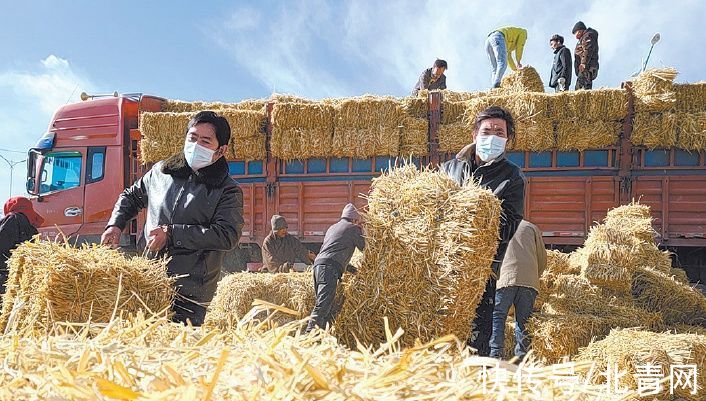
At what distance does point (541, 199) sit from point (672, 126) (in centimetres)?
221

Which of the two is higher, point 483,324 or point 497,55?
point 497,55

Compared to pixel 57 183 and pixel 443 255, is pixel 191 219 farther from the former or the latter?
pixel 57 183

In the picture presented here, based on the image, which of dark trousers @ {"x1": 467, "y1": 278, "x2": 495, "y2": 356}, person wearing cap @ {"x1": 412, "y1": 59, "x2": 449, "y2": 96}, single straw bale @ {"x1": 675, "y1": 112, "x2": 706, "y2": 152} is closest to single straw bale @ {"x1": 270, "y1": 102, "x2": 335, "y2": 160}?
person wearing cap @ {"x1": 412, "y1": 59, "x2": 449, "y2": 96}

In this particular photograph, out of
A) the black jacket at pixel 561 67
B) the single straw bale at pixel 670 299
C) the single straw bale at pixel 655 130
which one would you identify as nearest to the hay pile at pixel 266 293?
the single straw bale at pixel 670 299

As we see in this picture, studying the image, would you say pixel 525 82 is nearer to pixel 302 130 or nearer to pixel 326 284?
pixel 302 130

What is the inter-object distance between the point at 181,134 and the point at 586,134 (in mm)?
6824

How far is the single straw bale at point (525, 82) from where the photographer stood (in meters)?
9.42

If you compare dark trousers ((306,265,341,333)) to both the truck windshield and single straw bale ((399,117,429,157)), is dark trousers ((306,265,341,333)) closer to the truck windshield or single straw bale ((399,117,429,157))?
single straw bale ((399,117,429,157))

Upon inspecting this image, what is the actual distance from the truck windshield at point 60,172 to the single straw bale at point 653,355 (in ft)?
30.4

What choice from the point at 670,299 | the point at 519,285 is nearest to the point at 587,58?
the point at 670,299

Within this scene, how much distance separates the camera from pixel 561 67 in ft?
35.5

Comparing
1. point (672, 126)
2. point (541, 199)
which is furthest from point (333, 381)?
point (672, 126)

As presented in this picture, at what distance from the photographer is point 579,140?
8477 mm

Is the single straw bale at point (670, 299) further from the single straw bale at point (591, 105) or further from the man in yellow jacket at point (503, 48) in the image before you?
the man in yellow jacket at point (503, 48)
